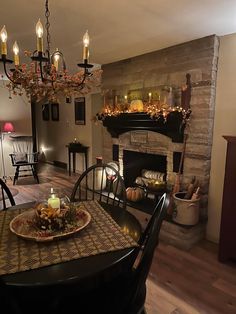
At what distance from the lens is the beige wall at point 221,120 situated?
2594mm

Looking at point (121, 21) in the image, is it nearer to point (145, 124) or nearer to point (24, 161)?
point (145, 124)

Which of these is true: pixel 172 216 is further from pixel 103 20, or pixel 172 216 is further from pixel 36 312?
pixel 103 20

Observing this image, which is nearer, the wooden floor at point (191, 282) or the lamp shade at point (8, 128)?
the wooden floor at point (191, 282)

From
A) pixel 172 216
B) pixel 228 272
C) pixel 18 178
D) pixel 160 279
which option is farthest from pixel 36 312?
pixel 18 178

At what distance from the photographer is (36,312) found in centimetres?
112

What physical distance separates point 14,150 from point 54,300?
5386 millimetres

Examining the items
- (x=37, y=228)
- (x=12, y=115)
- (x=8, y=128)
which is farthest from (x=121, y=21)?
(x=12, y=115)

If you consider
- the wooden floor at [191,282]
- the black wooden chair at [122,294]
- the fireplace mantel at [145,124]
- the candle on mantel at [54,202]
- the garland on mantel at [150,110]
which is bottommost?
the wooden floor at [191,282]

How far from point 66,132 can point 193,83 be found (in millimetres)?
4522

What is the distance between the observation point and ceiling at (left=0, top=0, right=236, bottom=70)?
1.91 m

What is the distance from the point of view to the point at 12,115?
5.96 meters

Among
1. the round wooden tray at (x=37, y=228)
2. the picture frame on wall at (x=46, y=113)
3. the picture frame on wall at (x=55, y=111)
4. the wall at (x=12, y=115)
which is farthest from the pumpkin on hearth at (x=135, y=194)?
the picture frame on wall at (x=46, y=113)

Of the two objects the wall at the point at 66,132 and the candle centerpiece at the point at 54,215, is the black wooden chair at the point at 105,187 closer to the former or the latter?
the candle centerpiece at the point at 54,215

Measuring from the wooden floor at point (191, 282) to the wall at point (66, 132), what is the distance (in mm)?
3478
